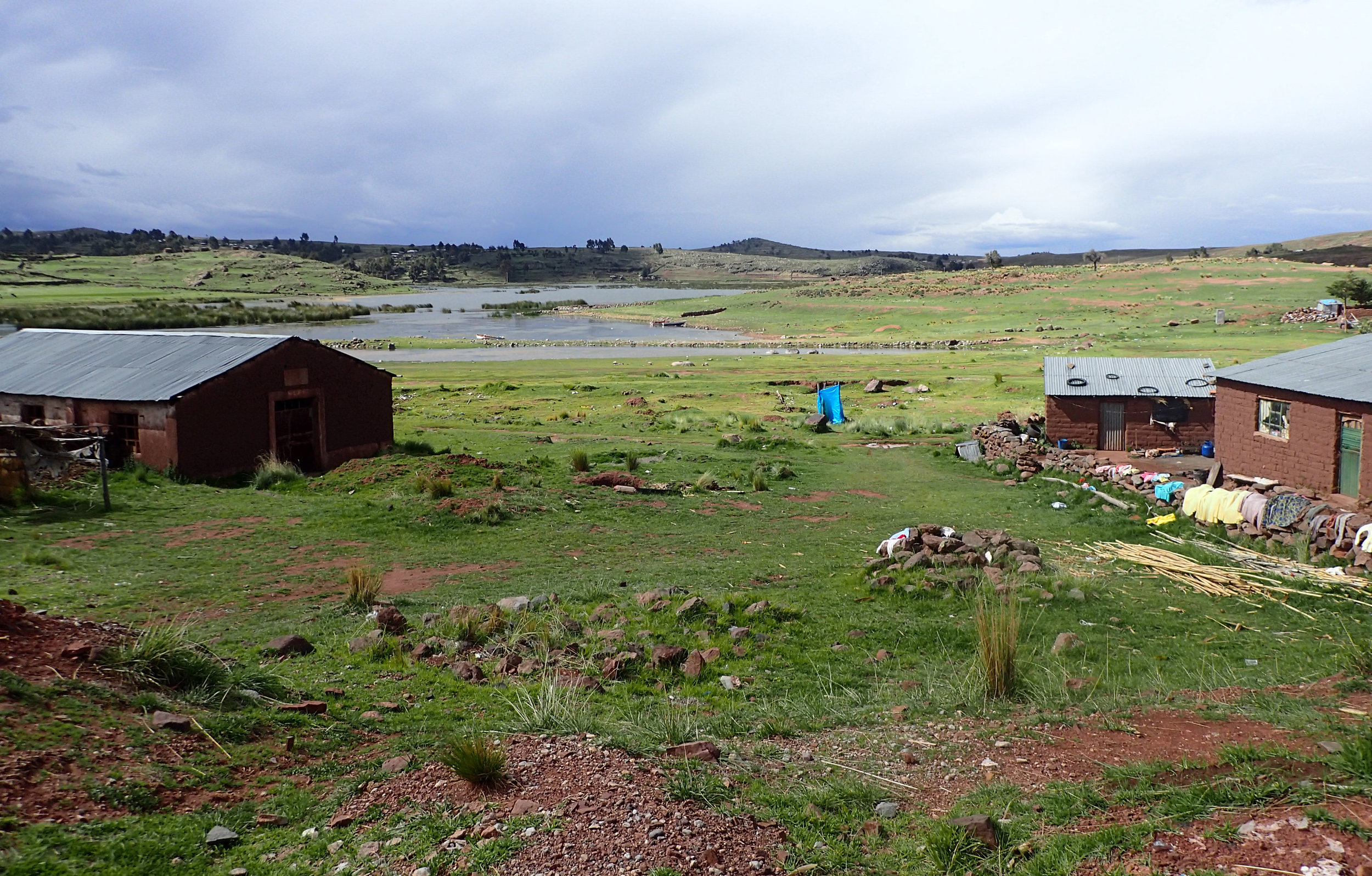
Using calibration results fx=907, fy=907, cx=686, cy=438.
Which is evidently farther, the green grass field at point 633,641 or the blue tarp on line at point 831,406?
the blue tarp on line at point 831,406

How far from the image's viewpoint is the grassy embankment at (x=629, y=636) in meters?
6.15

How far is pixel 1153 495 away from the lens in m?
22.5

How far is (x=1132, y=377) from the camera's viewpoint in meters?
30.4

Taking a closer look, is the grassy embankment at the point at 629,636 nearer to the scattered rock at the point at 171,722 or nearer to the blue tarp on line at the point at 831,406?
the scattered rock at the point at 171,722

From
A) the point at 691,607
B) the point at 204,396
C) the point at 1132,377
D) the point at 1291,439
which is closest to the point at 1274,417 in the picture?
the point at 1291,439

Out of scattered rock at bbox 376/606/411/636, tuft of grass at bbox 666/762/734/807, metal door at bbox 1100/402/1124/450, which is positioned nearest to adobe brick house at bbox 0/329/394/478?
scattered rock at bbox 376/606/411/636

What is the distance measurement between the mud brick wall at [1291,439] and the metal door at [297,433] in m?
26.0

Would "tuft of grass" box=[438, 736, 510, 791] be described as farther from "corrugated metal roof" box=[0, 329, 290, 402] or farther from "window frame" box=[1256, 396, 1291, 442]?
"window frame" box=[1256, 396, 1291, 442]

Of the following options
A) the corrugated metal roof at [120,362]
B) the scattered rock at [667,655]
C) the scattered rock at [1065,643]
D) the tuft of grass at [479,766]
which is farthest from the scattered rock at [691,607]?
the corrugated metal roof at [120,362]

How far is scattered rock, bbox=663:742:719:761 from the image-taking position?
7180 millimetres

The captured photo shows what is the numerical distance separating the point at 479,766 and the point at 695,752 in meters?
1.72

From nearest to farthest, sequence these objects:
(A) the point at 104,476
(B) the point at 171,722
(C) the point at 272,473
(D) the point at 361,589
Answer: (B) the point at 171,722 < (D) the point at 361,589 < (A) the point at 104,476 < (C) the point at 272,473

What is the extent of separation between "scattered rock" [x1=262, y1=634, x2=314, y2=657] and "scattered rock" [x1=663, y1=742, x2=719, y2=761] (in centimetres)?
549

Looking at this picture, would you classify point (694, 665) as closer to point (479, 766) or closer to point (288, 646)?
point (479, 766)
